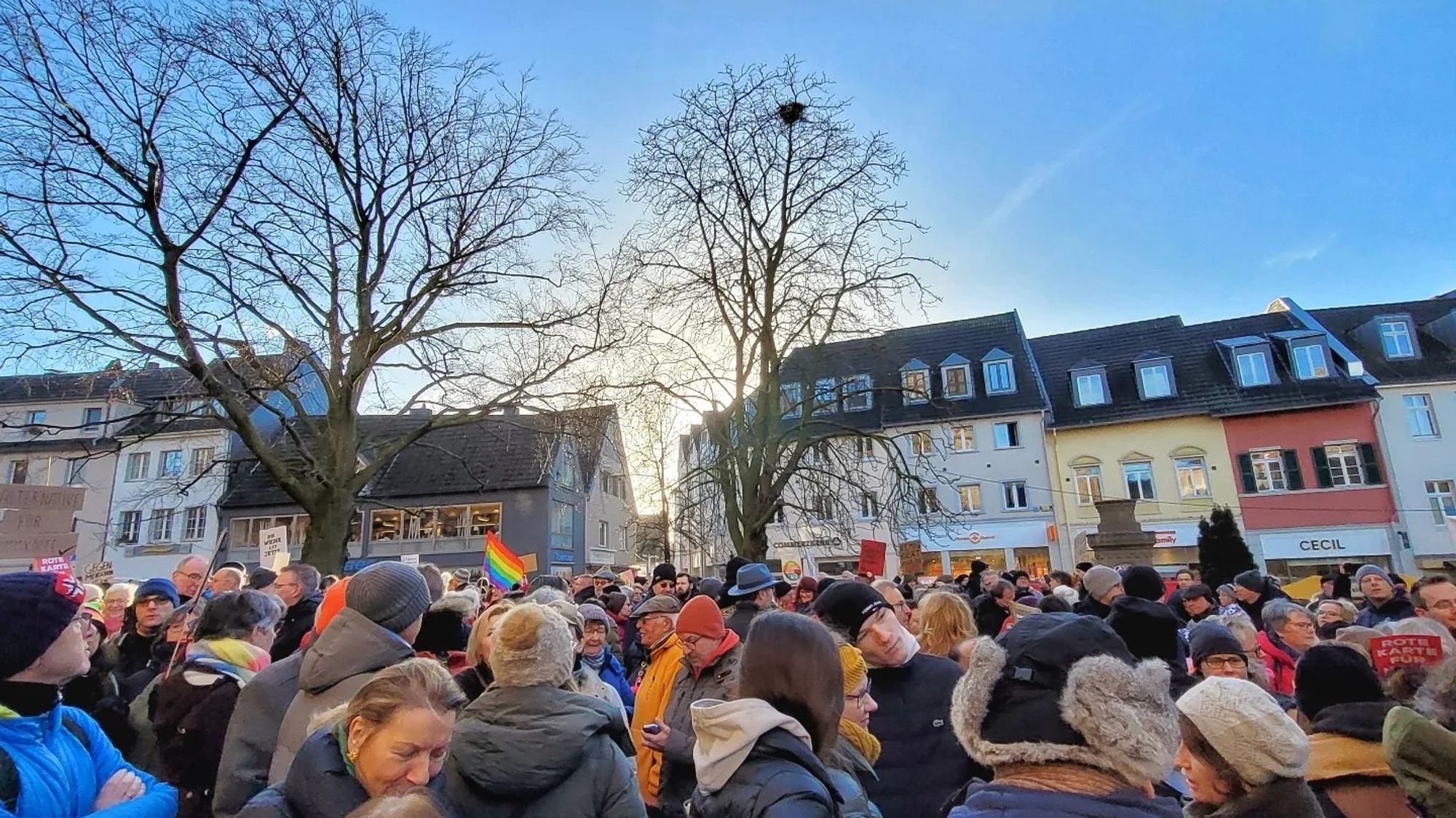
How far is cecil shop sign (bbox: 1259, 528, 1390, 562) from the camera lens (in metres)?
25.3

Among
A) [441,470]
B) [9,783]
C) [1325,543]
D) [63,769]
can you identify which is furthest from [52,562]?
[1325,543]

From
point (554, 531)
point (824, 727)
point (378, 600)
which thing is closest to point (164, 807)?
point (378, 600)

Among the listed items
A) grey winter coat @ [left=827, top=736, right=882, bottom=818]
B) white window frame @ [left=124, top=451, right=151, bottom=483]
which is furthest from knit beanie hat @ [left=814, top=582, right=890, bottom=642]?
white window frame @ [left=124, top=451, right=151, bottom=483]

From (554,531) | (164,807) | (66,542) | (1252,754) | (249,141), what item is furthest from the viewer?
(554,531)

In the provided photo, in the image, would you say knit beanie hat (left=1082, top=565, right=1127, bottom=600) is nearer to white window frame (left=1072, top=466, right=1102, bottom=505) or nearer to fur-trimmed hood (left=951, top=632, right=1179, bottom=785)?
fur-trimmed hood (left=951, top=632, right=1179, bottom=785)

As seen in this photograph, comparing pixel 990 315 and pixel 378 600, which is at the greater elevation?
pixel 990 315

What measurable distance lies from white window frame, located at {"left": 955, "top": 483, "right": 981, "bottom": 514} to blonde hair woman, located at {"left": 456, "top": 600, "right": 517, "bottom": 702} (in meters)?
28.9

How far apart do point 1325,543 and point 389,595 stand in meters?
32.3

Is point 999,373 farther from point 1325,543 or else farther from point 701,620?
point 701,620

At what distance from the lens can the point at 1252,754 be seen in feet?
7.04

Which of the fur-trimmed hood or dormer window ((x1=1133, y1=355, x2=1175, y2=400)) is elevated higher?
dormer window ((x1=1133, y1=355, x2=1175, y2=400))

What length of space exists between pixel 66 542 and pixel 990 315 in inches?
1354

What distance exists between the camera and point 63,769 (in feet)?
7.11

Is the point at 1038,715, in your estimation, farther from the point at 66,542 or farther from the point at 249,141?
the point at 249,141
